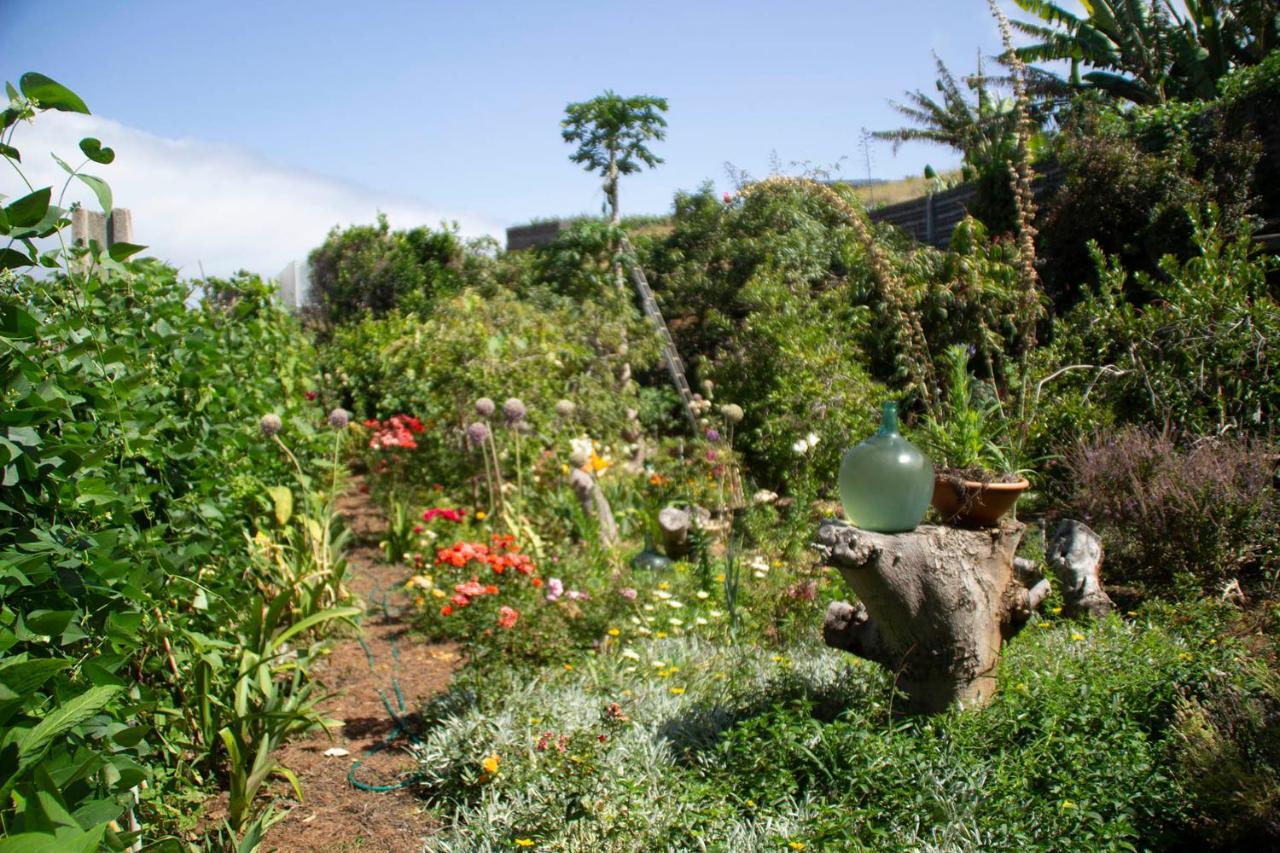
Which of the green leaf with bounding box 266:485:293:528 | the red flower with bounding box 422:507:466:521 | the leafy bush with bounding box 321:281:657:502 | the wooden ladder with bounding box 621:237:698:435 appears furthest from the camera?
the wooden ladder with bounding box 621:237:698:435

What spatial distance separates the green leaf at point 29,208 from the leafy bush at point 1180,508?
4.74 m

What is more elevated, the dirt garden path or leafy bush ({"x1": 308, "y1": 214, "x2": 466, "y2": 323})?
leafy bush ({"x1": 308, "y1": 214, "x2": 466, "y2": 323})

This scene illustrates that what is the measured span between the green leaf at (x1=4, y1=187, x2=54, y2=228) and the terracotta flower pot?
2.82 metres

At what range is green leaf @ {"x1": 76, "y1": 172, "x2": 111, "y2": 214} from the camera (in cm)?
183

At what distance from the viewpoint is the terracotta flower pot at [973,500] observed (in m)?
3.30

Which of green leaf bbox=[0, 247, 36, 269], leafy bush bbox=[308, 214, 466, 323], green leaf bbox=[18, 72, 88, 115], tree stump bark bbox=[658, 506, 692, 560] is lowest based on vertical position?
tree stump bark bbox=[658, 506, 692, 560]

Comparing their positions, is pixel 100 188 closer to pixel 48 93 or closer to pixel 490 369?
pixel 48 93

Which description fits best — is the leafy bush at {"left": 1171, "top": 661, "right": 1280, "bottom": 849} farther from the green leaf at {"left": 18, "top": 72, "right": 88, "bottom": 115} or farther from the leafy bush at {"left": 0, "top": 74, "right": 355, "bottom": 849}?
the green leaf at {"left": 18, "top": 72, "right": 88, "bottom": 115}

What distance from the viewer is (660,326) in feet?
28.6

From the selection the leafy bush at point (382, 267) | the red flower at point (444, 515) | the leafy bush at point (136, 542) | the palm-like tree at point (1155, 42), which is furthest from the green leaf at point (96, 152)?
the palm-like tree at point (1155, 42)

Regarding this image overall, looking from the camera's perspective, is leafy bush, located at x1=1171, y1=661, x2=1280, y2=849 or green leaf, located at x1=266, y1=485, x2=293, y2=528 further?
green leaf, located at x1=266, y1=485, x2=293, y2=528

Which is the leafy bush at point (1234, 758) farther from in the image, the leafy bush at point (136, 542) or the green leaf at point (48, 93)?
the green leaf at point (48, 93)

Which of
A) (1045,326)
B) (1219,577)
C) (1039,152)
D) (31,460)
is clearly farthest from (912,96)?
(31,460)

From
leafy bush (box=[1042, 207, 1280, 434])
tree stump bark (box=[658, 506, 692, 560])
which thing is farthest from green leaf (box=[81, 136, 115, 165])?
leafy bush (box=[1042, 207, 1280, 434])
